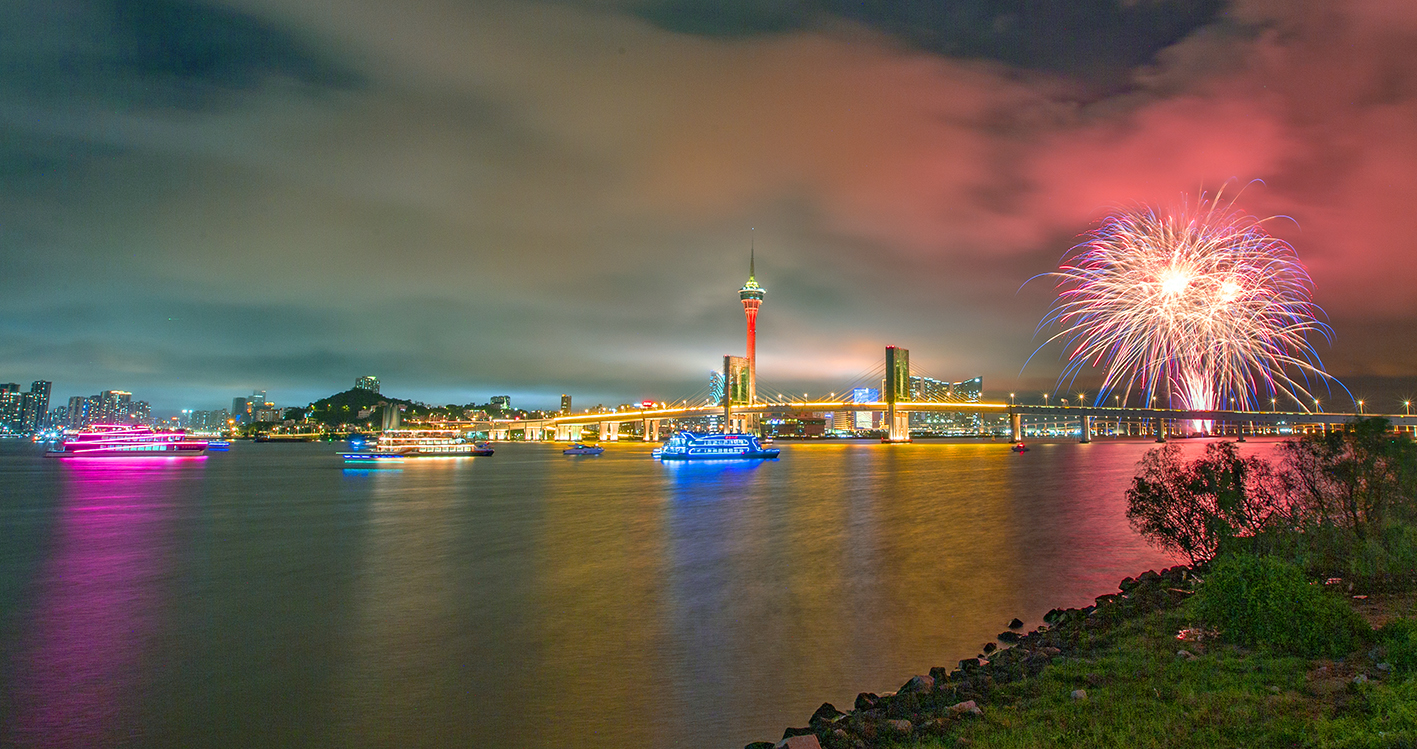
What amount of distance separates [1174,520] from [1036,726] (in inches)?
432

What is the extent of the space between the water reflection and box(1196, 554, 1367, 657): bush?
46.6 feet

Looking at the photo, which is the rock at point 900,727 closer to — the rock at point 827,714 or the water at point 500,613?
the rock at point 827,714

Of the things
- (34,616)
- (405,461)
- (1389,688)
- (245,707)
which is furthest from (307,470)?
(1389,688)

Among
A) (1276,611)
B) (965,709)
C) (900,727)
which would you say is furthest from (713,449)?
(900,727)

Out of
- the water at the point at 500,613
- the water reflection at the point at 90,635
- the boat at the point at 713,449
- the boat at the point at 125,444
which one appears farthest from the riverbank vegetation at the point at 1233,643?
the boat at the point at 125,444

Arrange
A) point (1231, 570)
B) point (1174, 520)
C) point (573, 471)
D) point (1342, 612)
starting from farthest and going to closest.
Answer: point (573, 471) → point (1174, 520) → point (1231, 570) → point (1342, 612)

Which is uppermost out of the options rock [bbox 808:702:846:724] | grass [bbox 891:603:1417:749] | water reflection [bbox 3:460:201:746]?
grass [bbox 891:603:1417:749]

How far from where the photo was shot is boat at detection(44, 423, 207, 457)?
310 feet

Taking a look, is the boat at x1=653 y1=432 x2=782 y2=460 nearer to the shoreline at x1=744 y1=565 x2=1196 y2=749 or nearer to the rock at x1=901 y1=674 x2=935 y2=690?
the shoreline at x1=744 y1=565 x2=1196 y2=749

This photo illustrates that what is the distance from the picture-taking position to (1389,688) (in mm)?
6746

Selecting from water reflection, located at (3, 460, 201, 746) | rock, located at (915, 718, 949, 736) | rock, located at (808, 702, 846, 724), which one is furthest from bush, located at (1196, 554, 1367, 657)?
water reflection, located at (3, 460, 201, 746)

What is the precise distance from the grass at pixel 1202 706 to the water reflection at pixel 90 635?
425 inches

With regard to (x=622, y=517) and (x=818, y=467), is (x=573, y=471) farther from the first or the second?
(x=622, y=517)

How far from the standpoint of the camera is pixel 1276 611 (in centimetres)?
900
